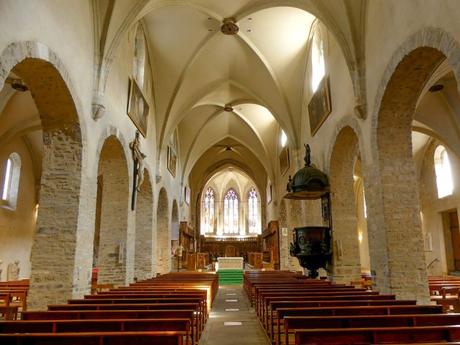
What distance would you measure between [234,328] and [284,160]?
44.1 feet

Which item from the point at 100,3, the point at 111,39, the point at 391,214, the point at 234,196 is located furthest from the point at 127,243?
the point at 234,196

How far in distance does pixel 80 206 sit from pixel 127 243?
3.41 meters

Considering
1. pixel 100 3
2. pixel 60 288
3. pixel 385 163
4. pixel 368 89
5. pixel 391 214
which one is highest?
pixel 100 3

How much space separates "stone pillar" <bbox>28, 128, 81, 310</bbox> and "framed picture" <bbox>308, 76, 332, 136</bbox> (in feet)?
25.0

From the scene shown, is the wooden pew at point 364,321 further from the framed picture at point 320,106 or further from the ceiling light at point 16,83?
the ceiling light at point 16,83

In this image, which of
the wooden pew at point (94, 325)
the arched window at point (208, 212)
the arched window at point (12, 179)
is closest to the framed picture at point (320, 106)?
the wooden pew at point (94, 325)

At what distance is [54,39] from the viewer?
24.8 feet

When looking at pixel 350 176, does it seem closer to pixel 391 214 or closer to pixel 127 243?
pixel 391 214

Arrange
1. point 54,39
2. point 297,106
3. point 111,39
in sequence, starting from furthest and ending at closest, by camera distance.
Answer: point 297,106
point 111,39
point 54,39

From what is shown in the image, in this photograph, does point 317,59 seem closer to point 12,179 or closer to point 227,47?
point 227,47

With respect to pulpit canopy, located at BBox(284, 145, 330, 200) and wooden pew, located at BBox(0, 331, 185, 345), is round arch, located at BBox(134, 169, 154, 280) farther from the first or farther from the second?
wooden pew, located at BBox(0, 331, 185, 345)

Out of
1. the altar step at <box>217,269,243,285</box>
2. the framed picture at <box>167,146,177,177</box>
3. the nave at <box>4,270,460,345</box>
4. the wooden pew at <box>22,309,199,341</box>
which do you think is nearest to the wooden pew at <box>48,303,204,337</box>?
the nave at <box>4,270,460,345</box>

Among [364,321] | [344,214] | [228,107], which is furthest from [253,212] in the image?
[364,321]

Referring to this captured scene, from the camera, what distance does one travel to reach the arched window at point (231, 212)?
38031 millimetres
